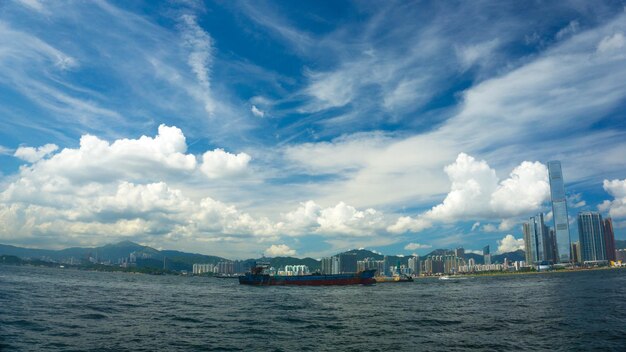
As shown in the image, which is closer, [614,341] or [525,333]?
[614,341]

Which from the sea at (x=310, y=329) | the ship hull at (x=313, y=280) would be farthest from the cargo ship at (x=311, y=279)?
the sea at (x=310, y=329)

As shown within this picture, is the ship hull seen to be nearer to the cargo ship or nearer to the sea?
the cargo ship

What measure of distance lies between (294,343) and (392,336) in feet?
36.0

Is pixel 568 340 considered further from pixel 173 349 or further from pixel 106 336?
pixel 106 336

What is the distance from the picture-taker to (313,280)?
181 meters

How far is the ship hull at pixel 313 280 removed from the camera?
7126 inches

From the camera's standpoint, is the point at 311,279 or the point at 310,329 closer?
the point at 310,329

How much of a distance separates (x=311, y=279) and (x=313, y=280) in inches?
42.6

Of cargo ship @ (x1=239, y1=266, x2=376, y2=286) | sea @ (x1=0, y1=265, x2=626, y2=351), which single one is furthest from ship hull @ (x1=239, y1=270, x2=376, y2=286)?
sea @ (x1=0, y1=265, x2=626, y2=351)

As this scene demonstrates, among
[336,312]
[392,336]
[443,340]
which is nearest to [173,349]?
[392,336]

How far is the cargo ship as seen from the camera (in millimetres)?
181125

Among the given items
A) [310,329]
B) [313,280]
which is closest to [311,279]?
[313,280]

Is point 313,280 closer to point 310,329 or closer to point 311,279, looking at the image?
point 311,279

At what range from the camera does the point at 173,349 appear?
35.1m
